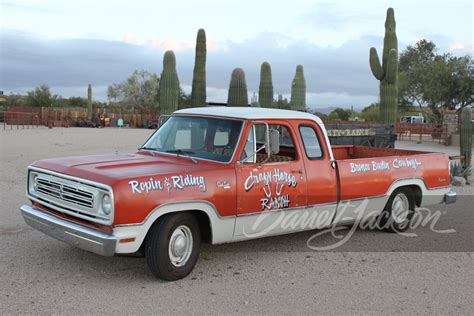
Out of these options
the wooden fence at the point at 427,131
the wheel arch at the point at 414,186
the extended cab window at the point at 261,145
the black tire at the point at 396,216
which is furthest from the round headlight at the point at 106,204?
the wooden fence at the point at 427,131

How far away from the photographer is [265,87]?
24156mm

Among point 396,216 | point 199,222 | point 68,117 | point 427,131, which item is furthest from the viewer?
point 68,117

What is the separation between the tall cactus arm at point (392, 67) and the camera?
79.1 feet

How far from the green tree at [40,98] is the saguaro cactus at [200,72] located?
139 feet

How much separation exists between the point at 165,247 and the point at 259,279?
3.40 feet

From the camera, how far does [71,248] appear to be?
240 inches

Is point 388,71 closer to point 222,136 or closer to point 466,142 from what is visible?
point 466,142

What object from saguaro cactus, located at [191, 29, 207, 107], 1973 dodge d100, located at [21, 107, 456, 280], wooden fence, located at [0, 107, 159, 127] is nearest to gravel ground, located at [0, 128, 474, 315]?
1973 dodge d100, located at [21, 107, 456, 280]

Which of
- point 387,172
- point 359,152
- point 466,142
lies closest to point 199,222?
point 387,172

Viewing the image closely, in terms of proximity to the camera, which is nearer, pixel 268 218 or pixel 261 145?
pixel 268 218

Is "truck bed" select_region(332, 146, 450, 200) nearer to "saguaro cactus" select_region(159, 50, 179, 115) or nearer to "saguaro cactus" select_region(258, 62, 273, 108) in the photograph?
"saguaro cactus" select_region(159, 50, 179, 115)

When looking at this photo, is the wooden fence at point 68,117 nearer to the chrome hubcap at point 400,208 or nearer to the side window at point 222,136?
the chrome hubcap at point 400,208

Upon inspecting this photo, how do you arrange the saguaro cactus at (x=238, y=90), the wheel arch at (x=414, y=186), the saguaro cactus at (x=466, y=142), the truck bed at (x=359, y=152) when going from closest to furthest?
1. the wheel arch at (x=414, y=186)
2. the truck bed at (x=359, y=152)
3. the saguaro cactus at (x=466, y=142)
4. the saguaro cactus at (x=238, y=90)

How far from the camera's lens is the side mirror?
18.7 ft
